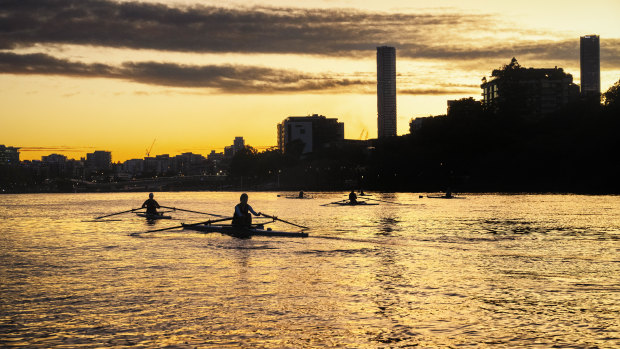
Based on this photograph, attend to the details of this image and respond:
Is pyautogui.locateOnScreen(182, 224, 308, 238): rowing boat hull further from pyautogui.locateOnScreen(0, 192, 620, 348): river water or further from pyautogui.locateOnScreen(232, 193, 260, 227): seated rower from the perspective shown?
pyautogui.locateOnScreen(0, 192, 620, 348): river water

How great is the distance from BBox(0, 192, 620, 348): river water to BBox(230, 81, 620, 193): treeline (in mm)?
118070

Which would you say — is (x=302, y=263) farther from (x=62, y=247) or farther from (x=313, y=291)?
(x=62, y=247)

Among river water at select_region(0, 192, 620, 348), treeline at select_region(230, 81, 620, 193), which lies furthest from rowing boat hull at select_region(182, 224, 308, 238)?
treeline at select_region(230, 81, 620, 193)

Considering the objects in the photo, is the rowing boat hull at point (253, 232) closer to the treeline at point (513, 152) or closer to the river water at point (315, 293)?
the river water at point (315, 293)

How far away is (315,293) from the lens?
19.6 m

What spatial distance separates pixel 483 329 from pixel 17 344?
10036 millimetres

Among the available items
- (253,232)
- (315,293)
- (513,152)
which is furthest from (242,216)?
(513,152)

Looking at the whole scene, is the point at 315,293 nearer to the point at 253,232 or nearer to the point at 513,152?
the point at 253,232

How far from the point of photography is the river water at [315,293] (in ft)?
46.7

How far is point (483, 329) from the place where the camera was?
14656mm

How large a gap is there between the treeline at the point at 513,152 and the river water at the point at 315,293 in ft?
387

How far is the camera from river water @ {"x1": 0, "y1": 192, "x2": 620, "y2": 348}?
1423cm

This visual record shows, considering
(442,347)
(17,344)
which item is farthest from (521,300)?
(17,344)

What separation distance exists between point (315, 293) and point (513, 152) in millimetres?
155588
